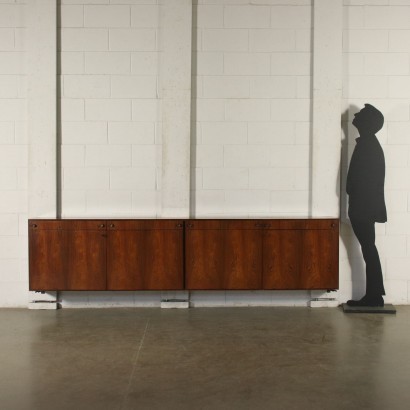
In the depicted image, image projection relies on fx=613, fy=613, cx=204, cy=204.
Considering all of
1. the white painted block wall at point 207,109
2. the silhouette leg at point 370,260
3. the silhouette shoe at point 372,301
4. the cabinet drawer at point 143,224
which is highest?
the white painted block wall at point 207,109

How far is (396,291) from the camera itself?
20.0ft

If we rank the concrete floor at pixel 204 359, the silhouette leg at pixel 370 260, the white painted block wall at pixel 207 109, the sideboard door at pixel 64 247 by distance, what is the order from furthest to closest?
the white painted block wall at pixel 207 109
the silhouette leg at pixel 370 260
the sideboard door at pixel 64 247
the concrete floor at pixel 204 359

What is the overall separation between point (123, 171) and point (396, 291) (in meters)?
2.96

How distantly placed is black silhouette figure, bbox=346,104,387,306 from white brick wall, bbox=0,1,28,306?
3.17 meters

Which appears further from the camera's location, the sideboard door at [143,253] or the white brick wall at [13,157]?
the white brick wall at [13,157]

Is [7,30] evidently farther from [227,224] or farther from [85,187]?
[227,224]

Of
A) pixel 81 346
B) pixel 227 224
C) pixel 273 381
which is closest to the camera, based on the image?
pixel 273 381

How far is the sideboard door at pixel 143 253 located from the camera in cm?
571

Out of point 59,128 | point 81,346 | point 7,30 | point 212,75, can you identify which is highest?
point 7,30

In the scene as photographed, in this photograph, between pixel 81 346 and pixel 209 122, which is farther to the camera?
pixel 209 122

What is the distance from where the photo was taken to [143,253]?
572cm

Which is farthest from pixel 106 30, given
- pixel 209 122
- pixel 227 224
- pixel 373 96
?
pixel 373 96

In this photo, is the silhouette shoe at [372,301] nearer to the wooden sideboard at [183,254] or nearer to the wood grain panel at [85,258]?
the wooden sideboard at [183,254]

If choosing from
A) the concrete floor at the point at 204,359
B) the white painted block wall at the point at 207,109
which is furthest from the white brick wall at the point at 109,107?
the concrete floor at the point at 204,359
